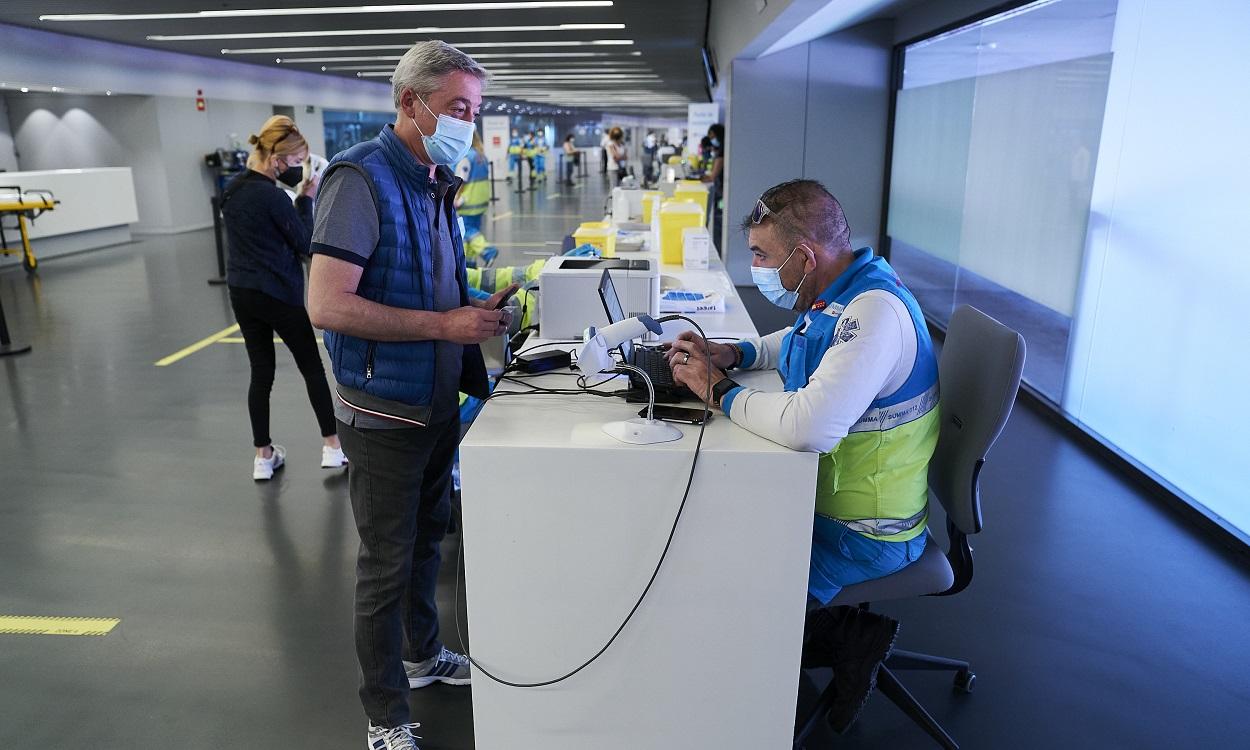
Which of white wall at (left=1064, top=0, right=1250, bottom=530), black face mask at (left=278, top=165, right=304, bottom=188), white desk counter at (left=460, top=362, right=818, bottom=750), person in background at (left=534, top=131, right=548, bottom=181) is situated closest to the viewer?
white desk counter at (left=460, top=362, right=818, bottom=750)

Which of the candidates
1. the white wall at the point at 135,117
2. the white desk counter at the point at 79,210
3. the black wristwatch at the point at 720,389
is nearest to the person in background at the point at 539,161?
the white wall at the point at 135,117

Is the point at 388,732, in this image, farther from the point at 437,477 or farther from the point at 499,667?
the point at 437,477

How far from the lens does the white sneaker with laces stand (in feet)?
7.51

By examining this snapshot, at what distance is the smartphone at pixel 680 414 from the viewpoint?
175 cm

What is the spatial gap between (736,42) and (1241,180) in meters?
4.38

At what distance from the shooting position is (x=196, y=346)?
6.07 metres

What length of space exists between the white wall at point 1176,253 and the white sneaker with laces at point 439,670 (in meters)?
2.78

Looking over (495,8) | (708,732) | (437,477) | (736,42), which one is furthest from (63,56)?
(708,732)

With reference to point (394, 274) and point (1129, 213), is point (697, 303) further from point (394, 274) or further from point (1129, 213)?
point (1129, 213)

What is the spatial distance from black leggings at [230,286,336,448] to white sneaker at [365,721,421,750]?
1895mm

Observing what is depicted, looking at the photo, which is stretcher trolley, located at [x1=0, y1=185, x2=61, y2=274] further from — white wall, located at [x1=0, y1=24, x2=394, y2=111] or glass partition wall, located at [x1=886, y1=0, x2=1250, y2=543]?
glass partition wall, located at [x1=886, y1=0, x2=1250, y2=543]

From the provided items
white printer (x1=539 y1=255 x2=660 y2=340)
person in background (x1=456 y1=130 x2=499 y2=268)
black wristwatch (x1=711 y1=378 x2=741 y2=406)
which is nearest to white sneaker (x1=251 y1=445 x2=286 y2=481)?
person in background (x1=456 y1=130 x2=499 y2=268)

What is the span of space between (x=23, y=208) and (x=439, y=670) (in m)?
8.84

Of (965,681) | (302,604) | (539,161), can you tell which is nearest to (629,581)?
(965,681)
